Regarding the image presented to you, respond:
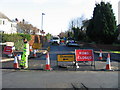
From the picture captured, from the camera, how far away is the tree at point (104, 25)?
99.0 feet

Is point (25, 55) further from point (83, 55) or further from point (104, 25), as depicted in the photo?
point (104, 25)

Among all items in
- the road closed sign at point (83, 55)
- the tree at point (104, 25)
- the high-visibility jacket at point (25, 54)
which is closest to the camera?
the high-visibility jacket at point (25, 54)

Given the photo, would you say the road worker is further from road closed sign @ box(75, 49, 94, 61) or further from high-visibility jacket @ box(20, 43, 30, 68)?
road closed sign @ box(75, 49, 94, 61)

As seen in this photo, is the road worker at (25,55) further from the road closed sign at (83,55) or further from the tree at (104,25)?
the tree at (104,25)

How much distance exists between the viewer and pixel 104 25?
30.1 m

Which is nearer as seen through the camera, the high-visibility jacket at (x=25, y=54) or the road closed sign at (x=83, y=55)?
the high-visibility jacket at (x=25, y=54)

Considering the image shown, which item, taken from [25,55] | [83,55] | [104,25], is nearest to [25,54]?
[25,55]

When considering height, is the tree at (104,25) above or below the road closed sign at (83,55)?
above

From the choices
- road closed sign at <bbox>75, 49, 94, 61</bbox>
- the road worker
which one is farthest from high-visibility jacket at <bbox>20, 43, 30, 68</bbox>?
road closed sign at <bbox>75, 49, 94, 61</bbox>

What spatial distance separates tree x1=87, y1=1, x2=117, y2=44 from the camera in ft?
99.0

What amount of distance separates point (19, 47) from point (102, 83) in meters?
17.1

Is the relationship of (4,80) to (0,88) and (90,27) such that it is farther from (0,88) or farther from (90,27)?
(90,27)

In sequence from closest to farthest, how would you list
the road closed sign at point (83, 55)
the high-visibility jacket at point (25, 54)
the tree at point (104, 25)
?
the high-visibility jacket at point (25, 54)
the road closed sign at point (83, 55)
the tree at point (104, 25)

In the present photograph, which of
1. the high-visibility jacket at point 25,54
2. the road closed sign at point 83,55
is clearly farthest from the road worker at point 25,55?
the road closed sign at point 83,55
